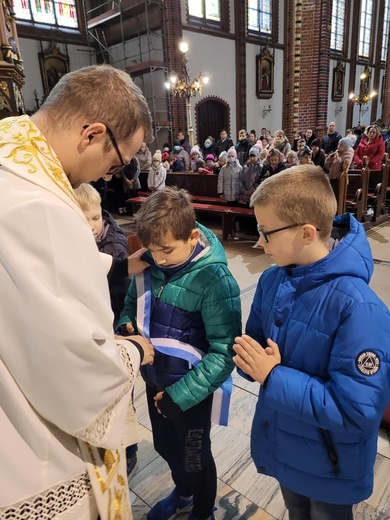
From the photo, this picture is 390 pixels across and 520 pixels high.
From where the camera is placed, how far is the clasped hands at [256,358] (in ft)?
3.79

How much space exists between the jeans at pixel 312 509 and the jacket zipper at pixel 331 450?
0.59ft

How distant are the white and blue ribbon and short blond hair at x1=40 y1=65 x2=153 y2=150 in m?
0.61

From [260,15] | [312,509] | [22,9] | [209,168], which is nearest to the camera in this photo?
[312,509]

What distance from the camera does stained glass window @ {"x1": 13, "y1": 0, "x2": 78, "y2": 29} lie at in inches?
517

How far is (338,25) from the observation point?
719 inches

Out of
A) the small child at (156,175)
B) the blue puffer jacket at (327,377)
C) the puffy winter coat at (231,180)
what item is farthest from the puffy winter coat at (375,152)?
the blue puffer jacket at (327,377)

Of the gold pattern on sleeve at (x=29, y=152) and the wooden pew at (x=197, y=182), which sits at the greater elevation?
the gold pattern on sleeve at (x=29, y=152)

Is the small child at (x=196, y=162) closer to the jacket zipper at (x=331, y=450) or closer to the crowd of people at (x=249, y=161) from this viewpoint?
the crowd of people at (x=249, y=161)

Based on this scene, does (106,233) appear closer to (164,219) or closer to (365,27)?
(164,219)

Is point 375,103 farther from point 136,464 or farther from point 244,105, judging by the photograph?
point 136,464

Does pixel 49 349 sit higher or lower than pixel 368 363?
higher

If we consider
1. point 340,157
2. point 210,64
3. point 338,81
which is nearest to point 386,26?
point 338,81

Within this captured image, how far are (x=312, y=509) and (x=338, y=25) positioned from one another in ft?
71.4

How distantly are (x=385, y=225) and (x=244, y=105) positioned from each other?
9675mm
